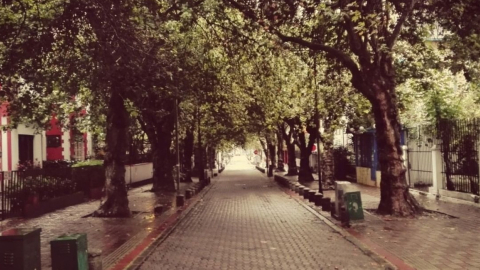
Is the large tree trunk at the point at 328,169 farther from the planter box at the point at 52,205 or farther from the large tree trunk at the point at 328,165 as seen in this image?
the planter box at the point at 52,205

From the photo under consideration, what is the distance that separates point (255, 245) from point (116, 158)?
711cm

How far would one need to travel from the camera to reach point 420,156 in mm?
21219

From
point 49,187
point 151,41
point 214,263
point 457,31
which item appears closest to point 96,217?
point 49,187

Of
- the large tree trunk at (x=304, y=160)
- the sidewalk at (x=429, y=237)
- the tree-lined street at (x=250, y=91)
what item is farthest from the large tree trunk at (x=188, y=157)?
the sidewalk at (x=429, y=237)

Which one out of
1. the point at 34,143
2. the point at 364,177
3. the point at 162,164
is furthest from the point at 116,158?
the point at 34,143

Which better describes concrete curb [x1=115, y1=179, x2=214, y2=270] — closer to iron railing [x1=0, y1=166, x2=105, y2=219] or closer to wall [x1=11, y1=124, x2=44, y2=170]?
iron railing [x1=0, y1=166, x2=105, y2=219]

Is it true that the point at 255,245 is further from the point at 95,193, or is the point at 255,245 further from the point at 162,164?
the point at 162,164

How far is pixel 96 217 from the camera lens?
15.4 meters

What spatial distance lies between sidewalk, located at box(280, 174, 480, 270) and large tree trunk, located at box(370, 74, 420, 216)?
1.61 feet

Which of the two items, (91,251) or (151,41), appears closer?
(91,251)

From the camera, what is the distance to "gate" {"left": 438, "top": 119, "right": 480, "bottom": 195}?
16.3 meters

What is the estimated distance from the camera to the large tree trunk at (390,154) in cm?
1401

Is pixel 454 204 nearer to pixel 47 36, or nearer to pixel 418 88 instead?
pixel 418 88

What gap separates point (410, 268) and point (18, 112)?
45.3 feet
